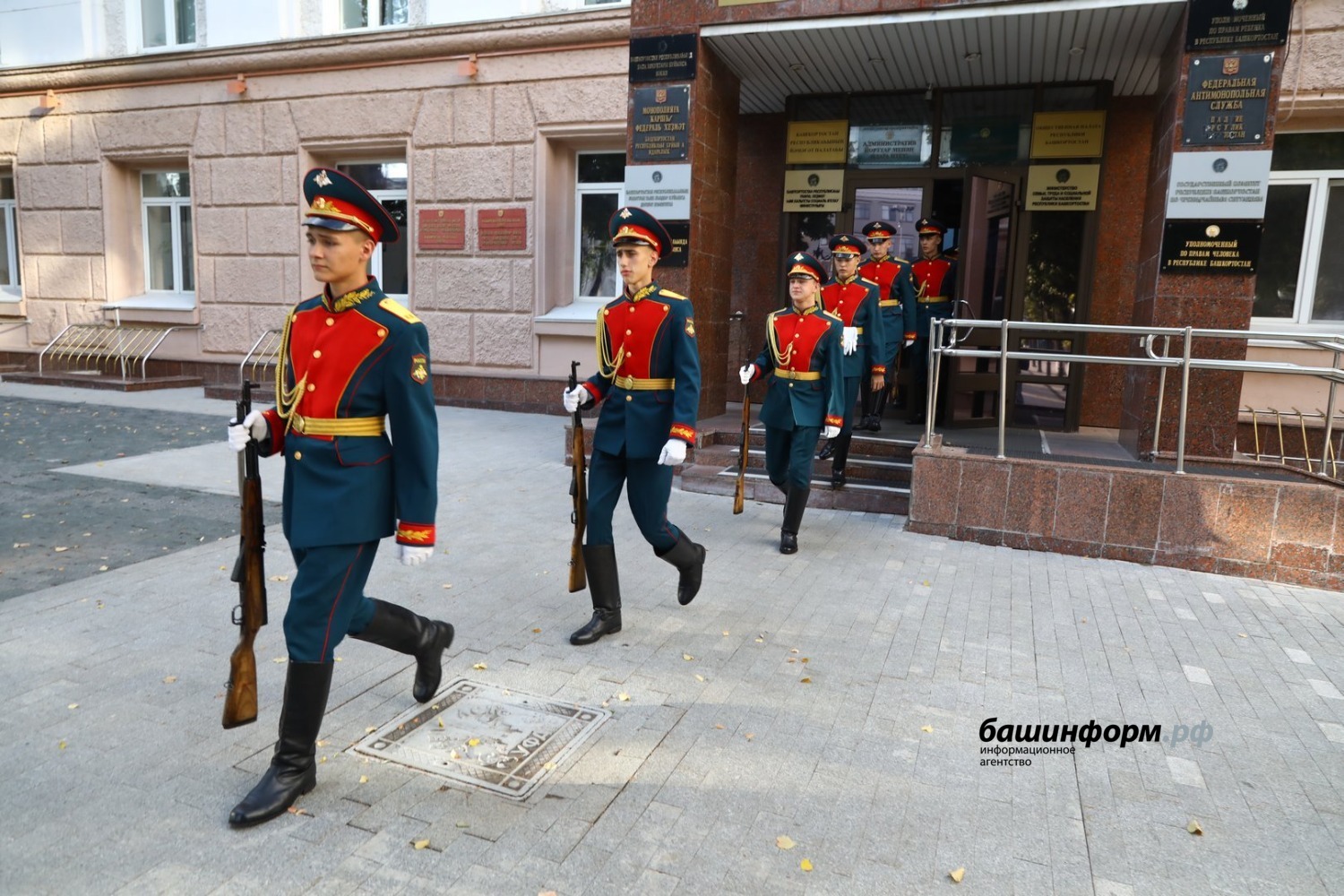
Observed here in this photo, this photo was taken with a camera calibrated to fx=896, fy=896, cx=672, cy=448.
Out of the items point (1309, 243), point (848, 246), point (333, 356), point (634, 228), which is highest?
point (1309, 243)

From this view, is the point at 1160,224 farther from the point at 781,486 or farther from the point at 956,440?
the point at 781,486

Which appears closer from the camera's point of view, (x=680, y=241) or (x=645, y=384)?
(x=645, y=384)

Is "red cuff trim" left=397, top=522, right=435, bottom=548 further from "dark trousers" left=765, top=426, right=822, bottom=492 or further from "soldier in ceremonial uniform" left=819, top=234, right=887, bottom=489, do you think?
"soldier in ceremonial uniform" left=819, top=234, right=887, bottom=489

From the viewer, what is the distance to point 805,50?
27.1 feet

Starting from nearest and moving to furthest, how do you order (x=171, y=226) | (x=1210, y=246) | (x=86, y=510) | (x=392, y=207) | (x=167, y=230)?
(x=86, y=510)
(x=1210, y=246)
(x=392, y=207)
(x=171, y=226)
(x=167, y=230)

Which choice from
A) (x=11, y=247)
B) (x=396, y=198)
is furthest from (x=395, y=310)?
(x=11, y=247)

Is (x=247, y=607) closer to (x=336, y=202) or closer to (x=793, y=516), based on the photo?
(x=336, y=202)

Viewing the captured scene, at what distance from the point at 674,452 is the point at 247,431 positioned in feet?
5.84

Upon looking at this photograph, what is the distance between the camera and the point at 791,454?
591 centimetres

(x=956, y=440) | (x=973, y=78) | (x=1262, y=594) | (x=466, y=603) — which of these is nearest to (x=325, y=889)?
(x=466, y=603)

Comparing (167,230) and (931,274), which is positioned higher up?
(167,230)

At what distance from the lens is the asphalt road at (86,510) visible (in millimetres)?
4977

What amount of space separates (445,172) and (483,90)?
1.12m

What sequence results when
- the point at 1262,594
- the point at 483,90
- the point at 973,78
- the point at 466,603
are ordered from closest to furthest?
the point at 466,603
the point at 1262,594
the point at 973,78
the point at 483,90
